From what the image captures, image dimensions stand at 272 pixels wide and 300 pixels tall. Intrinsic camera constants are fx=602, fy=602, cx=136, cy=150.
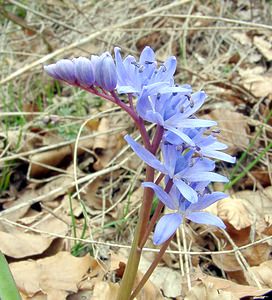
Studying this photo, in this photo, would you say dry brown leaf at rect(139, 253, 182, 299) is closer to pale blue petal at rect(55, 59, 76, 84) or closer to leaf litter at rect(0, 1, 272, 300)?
leaf litter at rect(0, 1, 272, 300)

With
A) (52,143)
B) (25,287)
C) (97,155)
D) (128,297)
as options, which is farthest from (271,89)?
(128,297)

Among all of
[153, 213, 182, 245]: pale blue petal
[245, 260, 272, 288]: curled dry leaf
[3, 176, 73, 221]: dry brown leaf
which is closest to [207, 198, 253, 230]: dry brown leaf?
[245, 260, 272, 288]: curled dry leaf

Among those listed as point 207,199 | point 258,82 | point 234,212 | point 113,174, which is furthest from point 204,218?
point 258,82

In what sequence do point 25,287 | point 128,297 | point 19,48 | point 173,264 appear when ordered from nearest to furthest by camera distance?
point 128,297, point 25,287, point 173,264, point 19,48

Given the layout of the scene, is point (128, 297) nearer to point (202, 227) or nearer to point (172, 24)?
point (202, 227)

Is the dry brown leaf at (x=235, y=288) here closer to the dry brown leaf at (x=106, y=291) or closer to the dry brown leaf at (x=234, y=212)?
the dry brown leaf at (x=106, y=291)

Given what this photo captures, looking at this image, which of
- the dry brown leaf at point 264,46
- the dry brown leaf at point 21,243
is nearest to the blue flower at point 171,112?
the dry brown leaf at point 21,243
